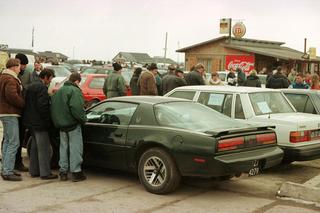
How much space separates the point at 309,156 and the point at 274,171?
0.86m

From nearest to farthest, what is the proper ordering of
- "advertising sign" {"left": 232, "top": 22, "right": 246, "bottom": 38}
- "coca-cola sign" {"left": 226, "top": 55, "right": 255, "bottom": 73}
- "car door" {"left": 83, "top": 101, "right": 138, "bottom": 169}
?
"car door" {"left": 83, "top": 101, "right": 138, "bottom": 169}, "coca-cola sign" {"left": 226, "top": 55, "right": 255, "bottom": 73}, "advertising sign" {"left": 232, "top": 22, "right": 246, "bottom": 38}

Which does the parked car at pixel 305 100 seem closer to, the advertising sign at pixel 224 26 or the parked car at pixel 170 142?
the parked car at pixel 170 142

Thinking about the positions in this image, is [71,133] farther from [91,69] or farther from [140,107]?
[91,69]

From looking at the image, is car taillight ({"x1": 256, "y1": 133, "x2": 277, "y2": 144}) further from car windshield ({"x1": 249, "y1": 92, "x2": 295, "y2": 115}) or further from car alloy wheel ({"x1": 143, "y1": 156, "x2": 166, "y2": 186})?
car alloy wheel ({"x1": 143, "y1": 156, "x2": 166, "y2": 186})

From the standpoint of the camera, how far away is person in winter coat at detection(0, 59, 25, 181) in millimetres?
7754

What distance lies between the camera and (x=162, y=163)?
697 centimetres

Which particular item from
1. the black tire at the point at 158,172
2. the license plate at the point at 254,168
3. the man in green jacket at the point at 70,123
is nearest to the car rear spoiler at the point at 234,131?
the license plate at the point at 254,168

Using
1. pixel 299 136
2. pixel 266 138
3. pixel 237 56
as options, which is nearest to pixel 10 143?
pixel 266 138

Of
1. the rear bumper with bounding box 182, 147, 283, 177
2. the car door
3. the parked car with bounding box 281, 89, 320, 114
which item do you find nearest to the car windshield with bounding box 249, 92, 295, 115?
the parked car with bounding box 281, 89, 320, 114

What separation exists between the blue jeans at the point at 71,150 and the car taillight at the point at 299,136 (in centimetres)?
333

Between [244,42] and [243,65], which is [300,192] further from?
[244,42]

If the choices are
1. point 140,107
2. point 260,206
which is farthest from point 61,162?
point 260,206

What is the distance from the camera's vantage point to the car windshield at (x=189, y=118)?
719 centimetres

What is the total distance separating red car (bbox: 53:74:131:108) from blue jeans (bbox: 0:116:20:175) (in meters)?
8.56
